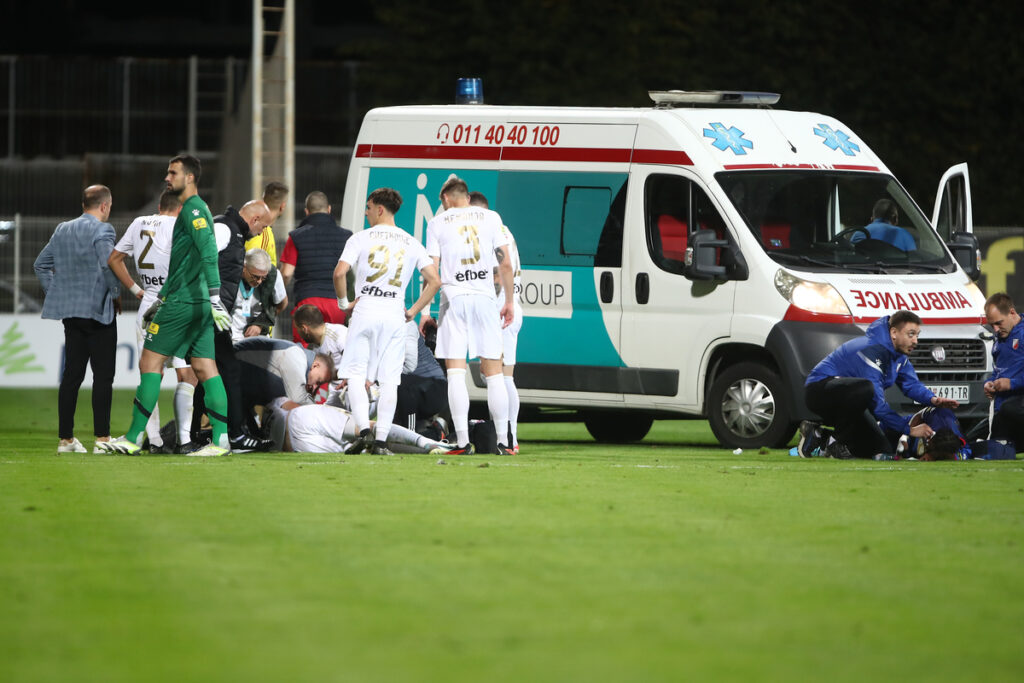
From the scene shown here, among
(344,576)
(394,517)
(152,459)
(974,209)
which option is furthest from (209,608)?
(974,209)

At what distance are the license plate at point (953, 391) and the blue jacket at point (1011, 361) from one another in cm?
26

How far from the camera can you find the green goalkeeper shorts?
1223cm

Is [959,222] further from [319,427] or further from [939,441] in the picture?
[319,427]

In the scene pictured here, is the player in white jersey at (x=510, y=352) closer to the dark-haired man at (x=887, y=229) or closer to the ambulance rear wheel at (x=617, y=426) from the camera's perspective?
the dark-haired man at (x=887, y=229)

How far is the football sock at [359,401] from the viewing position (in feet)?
41.2

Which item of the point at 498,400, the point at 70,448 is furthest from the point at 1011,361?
the point at 70,448

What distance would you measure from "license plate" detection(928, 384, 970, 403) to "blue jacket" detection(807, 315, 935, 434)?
78cm

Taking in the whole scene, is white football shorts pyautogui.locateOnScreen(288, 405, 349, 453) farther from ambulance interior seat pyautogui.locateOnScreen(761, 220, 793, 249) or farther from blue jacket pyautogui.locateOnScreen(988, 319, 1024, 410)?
blue jacket pyautogui.locateOnScreen(988, 319, 1024, 410)

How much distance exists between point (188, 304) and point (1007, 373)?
18.9 ft

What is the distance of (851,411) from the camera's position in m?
13.2

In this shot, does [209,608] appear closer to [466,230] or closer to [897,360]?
[466,230]

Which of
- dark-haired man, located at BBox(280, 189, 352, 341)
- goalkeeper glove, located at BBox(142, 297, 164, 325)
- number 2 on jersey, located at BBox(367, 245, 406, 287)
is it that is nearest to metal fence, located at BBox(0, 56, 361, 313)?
dark-haired man, located at BBox(280, 189, 352, 341)

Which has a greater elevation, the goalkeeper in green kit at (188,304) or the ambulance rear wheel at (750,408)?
the goalkeeper in green kit at (188,304)

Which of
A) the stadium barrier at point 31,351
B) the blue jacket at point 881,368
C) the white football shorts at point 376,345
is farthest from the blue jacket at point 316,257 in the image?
the stadium barrier at point 31,351
